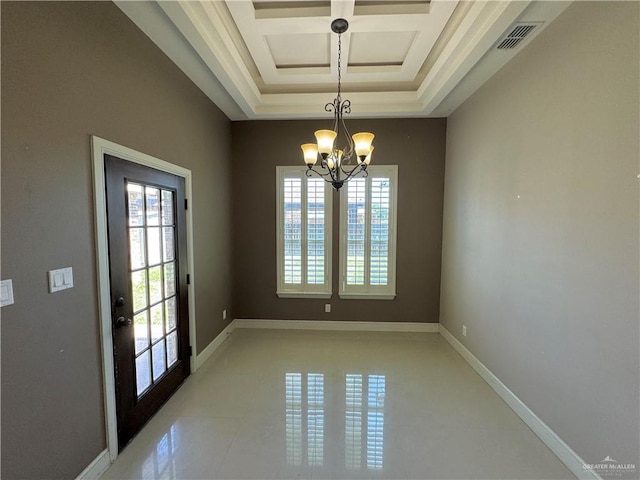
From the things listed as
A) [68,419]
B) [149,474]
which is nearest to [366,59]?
[68,419]

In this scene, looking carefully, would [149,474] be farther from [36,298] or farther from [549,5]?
[549,5]

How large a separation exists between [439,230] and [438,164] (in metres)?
0.93

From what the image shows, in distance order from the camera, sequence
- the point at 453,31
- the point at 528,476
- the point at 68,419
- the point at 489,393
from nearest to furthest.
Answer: the point at 68,419 < the point at 528,476 < the point at 453,31 < the point at 489,393

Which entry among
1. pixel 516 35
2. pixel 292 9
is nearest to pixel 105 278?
pixel 292 9

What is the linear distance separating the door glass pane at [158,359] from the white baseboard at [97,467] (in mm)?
590

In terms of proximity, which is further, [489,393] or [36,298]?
[489,393]

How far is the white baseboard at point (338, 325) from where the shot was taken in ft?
13.5

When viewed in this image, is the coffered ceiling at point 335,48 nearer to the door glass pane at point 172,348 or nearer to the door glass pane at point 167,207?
the door glass pane at point 167,207

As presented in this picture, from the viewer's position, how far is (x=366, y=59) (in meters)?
2.96

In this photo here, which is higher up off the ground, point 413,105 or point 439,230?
point 413,105

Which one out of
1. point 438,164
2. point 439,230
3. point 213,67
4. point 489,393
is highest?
point 213,67

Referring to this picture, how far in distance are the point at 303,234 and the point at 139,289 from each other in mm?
2290

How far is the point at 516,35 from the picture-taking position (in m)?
2.13

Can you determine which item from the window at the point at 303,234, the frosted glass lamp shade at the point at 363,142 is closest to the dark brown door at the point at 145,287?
the window at the point at 303,234
